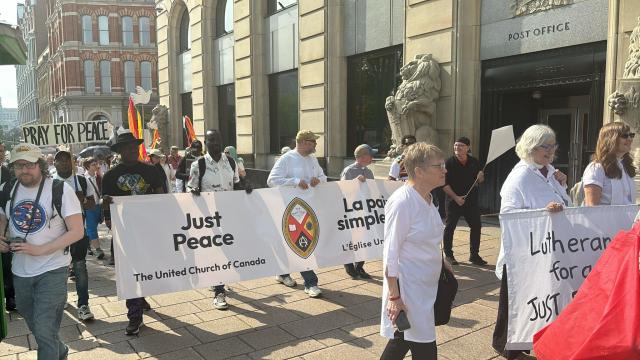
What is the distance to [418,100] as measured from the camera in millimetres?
9375

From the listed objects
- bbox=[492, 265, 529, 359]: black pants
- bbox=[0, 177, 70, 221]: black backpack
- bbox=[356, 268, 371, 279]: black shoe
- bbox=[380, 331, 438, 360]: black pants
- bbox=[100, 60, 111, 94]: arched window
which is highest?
bbox=[100, 60, 111, 94]: arched window

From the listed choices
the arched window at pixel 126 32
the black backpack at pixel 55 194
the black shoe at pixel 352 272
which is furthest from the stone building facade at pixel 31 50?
the black backpack at pixel 55 194

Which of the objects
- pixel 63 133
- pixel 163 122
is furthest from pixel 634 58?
pixel 163 122

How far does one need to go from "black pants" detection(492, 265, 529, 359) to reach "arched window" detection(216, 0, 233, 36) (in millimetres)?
15983

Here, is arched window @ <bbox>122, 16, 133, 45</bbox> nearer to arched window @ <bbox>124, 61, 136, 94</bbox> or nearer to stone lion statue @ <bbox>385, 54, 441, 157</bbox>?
arched window @ <bbox>124, 61, 136, 94</bbox>

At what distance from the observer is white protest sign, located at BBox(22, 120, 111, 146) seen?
263 inches

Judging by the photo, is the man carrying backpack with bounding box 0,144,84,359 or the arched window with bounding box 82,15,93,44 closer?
the man carrying backpack with bounding box 0,144,84,359

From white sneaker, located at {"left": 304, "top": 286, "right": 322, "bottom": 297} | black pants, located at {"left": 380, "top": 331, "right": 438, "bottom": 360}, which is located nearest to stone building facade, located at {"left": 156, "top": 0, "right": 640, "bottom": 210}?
white sneaker, located at {"left": 304, "top": 286, "right": 322, "bottom": 297}

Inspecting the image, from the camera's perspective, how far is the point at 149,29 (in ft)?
184

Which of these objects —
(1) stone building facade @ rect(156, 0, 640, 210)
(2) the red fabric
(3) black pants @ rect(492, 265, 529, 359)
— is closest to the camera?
(2) the red fabric

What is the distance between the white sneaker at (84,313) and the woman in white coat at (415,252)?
3.42 m

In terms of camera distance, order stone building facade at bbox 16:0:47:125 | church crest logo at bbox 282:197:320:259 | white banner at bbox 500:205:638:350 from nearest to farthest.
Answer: white banner at bbox 500:205:638:350 < church crest logo at bbox 282:197:320:259 < stone building facade at bbox 16:0:47:125

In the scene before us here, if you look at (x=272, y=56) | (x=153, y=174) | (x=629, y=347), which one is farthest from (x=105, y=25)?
(x=629, y=347)

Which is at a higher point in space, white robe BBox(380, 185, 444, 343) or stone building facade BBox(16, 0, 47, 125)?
stone building facade BBox(16, 0, 47, 125)
